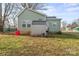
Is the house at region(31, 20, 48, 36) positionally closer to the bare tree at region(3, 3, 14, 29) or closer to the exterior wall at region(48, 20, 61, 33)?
the exterior wall at region(48, 20, 61, 33)

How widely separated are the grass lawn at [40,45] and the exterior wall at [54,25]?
7 cm

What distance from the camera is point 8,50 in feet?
12.8

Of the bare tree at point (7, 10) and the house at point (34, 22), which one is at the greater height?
the bare tree at point (7, 10)

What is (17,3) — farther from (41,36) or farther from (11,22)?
(41,36)

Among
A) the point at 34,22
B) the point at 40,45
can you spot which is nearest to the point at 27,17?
the point at 34,22

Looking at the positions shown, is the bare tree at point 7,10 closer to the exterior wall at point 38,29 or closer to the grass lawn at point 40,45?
the grass lawn at point 40,45

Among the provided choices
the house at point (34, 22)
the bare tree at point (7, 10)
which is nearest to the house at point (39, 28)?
the house at point (34, 22)

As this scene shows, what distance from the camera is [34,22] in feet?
12.9

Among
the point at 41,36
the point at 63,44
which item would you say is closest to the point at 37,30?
the point at 41,36

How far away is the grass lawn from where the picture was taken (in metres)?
3.88

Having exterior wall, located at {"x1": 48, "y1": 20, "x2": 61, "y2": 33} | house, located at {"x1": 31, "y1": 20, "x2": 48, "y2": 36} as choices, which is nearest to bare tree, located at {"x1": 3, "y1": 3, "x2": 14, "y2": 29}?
house, located at {"x1": 31, "y1": 20, "x2": 48, "y2": 36}

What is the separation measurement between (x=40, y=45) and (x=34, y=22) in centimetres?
27

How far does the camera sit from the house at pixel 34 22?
392cm

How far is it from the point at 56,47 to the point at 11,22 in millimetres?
587
